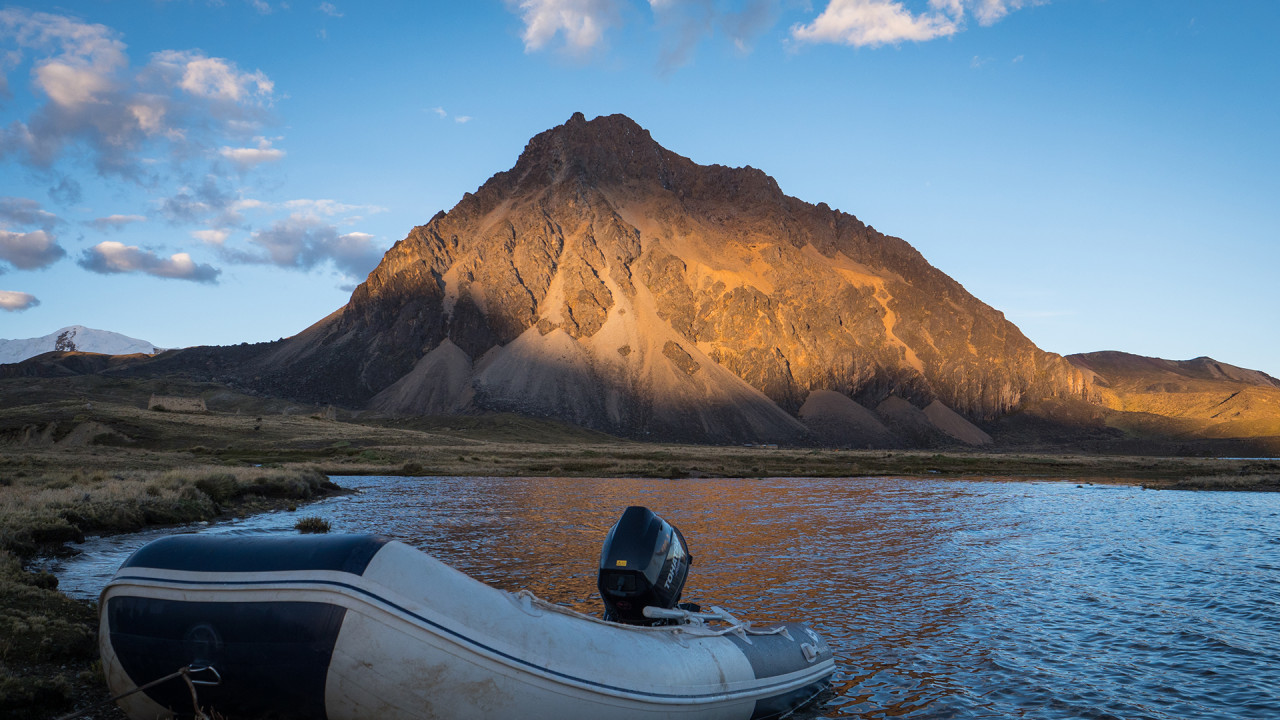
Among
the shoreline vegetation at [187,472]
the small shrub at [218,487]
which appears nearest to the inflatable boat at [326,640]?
the shoreline vegetation at [187,472]

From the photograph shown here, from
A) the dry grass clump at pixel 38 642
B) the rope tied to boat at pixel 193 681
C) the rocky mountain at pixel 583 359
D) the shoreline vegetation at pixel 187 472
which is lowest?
the shoreline vegetation at pixel 187 472

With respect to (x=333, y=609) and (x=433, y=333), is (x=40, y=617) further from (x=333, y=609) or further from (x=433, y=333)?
(x=433, y=333)

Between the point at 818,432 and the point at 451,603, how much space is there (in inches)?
6754

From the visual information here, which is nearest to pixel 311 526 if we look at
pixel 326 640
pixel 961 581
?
pixel 961 581

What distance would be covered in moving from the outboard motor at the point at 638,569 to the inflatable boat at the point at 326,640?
3008 mm

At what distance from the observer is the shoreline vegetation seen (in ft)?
32.3

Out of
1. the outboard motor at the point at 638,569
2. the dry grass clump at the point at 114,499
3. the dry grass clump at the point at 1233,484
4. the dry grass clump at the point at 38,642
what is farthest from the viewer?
the dry grass clump at the point at 1233,484

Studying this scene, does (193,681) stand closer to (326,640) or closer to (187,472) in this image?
(326,640)

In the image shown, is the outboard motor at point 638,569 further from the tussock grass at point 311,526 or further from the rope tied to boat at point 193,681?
the tussock grass at point 311,526

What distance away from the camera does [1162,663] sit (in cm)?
1220

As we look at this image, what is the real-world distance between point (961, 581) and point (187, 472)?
3182 centimetres

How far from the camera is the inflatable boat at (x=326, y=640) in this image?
21.0ft

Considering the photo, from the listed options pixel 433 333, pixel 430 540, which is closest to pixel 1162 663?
pixel 430 540

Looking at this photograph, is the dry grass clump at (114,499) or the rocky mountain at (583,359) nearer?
the dry grass clump at (114,499)
